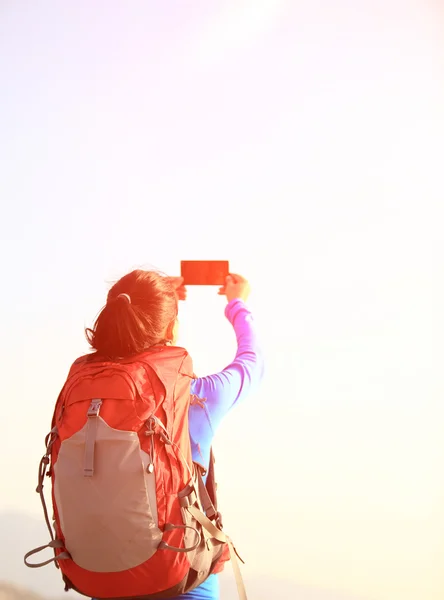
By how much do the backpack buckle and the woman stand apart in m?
0.09

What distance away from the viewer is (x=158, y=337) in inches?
41.5

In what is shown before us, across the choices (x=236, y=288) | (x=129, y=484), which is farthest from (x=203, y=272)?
(x=129, y=484)

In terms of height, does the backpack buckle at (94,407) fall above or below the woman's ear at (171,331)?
below

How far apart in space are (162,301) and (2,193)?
156 cm

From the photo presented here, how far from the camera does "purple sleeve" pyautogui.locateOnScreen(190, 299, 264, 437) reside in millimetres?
1060

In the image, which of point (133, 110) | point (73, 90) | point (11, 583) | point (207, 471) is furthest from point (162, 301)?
point (11, 583)

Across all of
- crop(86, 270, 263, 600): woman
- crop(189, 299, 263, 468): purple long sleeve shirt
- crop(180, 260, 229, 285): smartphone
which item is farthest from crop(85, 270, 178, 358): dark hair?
crop(180, 260, 229, 285): smartphone

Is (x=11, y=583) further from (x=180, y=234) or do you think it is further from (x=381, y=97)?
(x=381, y=97)

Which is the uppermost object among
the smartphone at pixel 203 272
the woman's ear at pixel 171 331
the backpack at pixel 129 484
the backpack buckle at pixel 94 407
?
the smartphone at pixel 203 272

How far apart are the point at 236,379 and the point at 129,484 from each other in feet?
0.91

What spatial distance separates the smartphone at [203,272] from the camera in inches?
55.8

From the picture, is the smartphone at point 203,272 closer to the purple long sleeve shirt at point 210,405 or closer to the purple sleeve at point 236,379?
the purple sleeve at point 236,379

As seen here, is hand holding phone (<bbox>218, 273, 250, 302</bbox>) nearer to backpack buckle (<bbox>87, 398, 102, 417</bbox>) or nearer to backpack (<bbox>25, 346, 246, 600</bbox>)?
backpack (<bbox>25, 346, 246, 600</bbox>)

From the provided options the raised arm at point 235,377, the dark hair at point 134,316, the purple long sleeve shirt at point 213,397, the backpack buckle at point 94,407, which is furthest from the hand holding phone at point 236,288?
the backpack buckle at point 94,407
